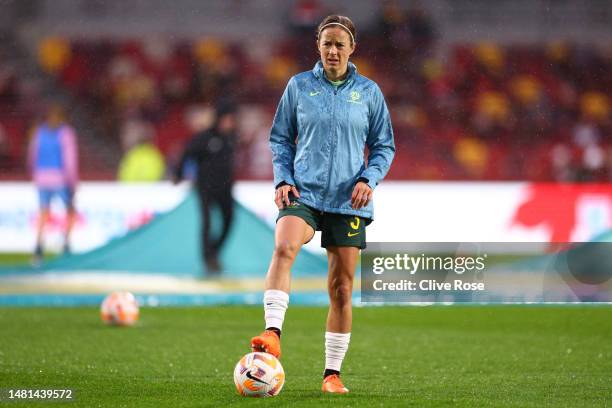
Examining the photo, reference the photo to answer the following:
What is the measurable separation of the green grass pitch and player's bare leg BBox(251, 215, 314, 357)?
30 centimetres

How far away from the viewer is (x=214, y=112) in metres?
14.1

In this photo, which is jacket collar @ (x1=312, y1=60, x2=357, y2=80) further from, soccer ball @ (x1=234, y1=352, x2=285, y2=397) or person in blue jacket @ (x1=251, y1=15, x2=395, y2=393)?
soccer ball @ (x1=234, y1=352, x2=285, y2=397)

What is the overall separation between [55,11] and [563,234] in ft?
34.2

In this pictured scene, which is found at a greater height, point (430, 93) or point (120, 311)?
point (430, 93)

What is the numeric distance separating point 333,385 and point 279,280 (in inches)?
28.3

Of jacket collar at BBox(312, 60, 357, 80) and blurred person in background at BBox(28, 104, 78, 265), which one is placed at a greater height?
blurred person in background at BBox(28, 104, 78, 265)

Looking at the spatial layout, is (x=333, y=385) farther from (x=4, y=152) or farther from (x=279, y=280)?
(x=4, y=152)

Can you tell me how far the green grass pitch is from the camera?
586 centimetres

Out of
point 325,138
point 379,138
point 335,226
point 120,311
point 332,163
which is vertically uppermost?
point 120,311

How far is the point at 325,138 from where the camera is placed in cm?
571

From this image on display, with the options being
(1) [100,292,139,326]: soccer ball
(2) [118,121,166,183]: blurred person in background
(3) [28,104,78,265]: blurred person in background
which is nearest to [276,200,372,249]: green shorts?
(1) [100,292,139,326]: soccer ball

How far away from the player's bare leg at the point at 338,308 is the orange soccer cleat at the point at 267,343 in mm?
484

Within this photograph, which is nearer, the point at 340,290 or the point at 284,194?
the point at 284,194

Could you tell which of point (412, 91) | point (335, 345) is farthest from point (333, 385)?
point (412, 91)
